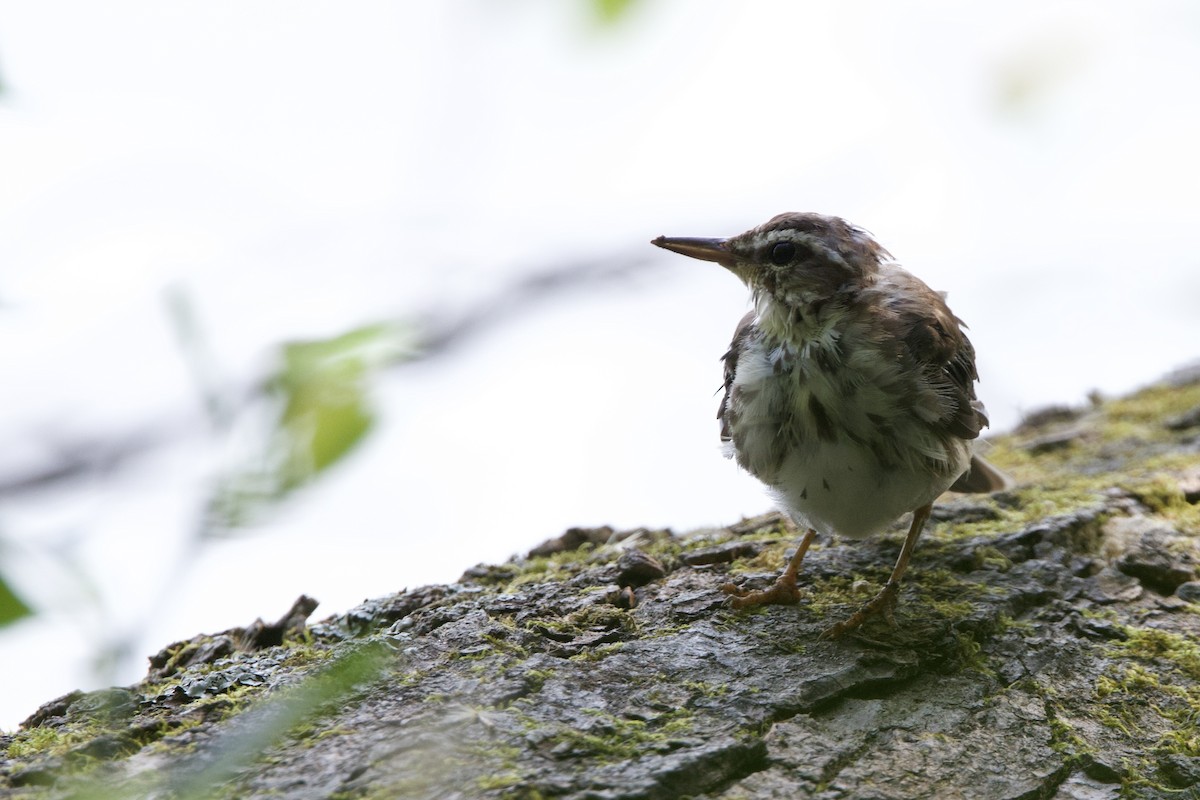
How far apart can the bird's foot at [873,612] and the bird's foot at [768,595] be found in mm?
219

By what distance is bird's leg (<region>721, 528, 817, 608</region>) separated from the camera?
3443mm

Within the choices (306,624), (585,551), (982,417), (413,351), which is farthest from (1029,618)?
(413,351)

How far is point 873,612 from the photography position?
3400 millimetres

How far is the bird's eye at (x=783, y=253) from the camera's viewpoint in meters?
4.16

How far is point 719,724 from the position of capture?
2699mm

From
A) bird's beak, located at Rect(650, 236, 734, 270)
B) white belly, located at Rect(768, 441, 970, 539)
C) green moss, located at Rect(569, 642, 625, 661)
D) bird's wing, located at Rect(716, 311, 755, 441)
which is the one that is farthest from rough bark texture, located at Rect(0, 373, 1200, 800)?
bird's beak, located at Rect(650, 236, 734, 270)

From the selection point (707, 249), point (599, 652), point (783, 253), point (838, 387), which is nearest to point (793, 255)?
point (783, 253)

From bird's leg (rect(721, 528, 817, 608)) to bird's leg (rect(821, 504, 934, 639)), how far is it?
0.74ft

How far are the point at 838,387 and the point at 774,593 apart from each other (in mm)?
775

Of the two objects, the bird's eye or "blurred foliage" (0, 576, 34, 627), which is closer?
"blurred foliage" (0, 576, 34, 627)

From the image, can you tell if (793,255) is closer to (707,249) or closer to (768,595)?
(707,249)

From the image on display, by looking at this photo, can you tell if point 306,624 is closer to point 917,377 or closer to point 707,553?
point 707,553

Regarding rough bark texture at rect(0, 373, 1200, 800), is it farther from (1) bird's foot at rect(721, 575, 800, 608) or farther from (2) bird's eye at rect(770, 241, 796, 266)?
(2) bird's eye at rect(770, 241, 796, 266)

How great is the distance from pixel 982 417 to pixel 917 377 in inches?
16.1
